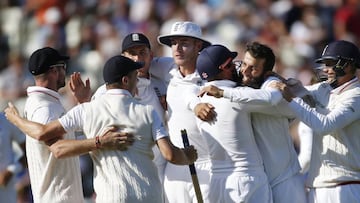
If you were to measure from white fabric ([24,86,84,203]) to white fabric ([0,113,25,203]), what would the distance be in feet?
4.09

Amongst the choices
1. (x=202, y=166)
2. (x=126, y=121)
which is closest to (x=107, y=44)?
(x=202, y=166)

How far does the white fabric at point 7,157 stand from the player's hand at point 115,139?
7.93 ft

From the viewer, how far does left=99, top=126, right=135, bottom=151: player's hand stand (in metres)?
9.12

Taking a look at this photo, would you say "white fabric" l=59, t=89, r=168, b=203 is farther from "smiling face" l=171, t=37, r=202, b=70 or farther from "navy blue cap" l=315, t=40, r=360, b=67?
"navy blue cap" l=315, t=40, r=360, b=67

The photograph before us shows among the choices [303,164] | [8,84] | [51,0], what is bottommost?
[303,164]

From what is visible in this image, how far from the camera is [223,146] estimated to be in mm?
9930

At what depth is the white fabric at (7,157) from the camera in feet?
37.1

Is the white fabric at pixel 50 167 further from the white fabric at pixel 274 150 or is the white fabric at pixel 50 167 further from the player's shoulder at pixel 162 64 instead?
the white fabric at pixel 274 150

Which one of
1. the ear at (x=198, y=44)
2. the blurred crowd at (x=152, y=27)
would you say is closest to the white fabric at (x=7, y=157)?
the ear at (x=198, y=44)

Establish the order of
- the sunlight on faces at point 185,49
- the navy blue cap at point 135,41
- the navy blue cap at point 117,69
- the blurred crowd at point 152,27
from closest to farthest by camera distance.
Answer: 1. the navy blue cap at point 117,69
2. the sunlight on faces at point 185,49
3. the navy blue cap at point 135,41
4. the blurred crowd at point 152,27

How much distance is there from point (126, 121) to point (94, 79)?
7.62 m

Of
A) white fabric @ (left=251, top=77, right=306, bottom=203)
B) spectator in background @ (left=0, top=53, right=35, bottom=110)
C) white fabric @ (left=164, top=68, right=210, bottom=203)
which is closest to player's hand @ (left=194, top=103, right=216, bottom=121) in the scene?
white fabric @ (left=251, top=77, right=306, bottom=203)

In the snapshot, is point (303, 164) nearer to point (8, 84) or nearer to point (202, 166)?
point (202, 166)

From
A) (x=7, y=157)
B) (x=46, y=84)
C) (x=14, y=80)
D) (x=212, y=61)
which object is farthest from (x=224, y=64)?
(x=14, y=80)
